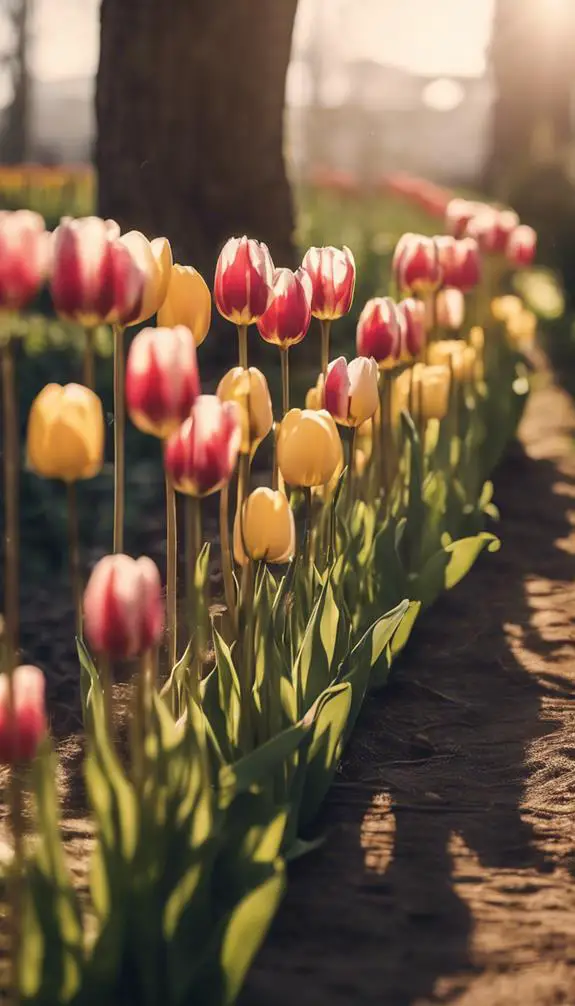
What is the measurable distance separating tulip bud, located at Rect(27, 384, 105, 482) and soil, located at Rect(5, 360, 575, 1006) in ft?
2.94

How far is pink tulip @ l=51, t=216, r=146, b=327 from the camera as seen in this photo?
1914 millimetres

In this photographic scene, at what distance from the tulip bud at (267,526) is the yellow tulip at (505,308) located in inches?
137

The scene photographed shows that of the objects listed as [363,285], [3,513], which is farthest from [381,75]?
[3,513]

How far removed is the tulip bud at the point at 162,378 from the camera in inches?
72.6

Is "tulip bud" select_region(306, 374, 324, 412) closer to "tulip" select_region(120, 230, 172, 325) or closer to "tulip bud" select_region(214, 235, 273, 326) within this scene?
"tulip bud" select_region(214, 235, 273, 326)

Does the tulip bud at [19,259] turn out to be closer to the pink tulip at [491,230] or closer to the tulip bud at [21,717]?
the tulip bud at [21,717]

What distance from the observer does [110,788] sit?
1.86 meters

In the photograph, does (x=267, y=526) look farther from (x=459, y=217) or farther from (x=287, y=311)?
(x=459, y=217)

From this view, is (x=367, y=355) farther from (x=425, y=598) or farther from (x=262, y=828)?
(x=262, y=828)

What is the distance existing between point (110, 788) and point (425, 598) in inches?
74.7

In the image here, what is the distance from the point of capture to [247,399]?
235cm

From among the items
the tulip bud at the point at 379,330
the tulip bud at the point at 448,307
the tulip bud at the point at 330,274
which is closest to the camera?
the tulip bud at the point at 330,274

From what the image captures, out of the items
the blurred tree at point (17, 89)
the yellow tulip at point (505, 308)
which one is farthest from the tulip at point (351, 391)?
the blurred tree at point (17, 89)

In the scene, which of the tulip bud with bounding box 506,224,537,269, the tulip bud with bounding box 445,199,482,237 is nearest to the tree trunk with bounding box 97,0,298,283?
the tulip bud with bounding box 445,199,482,237
